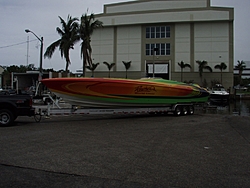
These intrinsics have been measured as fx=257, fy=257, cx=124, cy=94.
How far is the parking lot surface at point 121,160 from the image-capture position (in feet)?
14.9

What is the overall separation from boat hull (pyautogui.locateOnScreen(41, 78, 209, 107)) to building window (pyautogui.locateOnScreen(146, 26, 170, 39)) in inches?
1368

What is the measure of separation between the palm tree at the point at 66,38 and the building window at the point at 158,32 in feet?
87.4

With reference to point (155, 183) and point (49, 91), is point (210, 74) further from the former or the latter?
point (155, 183)

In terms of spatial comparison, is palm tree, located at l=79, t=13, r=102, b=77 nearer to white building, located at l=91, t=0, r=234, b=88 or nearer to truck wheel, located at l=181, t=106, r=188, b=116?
truck wheel, located at l=181, t=106, r=188, b=116

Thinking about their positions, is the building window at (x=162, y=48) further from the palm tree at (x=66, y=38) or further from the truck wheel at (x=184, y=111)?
the truck wheel at (x=184, y=111)

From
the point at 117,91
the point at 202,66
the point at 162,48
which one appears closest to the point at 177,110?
the point at 117,91

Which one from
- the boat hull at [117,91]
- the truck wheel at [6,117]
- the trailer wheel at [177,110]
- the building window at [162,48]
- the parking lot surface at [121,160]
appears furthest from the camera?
the building window at [162,48]

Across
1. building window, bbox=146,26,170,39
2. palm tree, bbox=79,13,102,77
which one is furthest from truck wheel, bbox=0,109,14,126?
building window, bbox=146,26,170,39

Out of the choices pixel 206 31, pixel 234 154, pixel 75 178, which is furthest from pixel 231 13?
pixel 75 178

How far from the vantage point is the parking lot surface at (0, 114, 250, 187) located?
4531mm

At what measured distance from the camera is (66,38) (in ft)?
84.2

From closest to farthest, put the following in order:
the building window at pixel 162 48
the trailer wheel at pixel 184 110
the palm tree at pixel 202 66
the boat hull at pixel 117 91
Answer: the boat hull at pixel 117 91 → the trailer wheel at pixel 184 110 → the palm tree at pixel 202 66 → the building window at pixel 162 48

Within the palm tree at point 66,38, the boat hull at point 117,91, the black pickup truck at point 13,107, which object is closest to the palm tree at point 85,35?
the palm tree at point 66,38

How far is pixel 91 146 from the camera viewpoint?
23.3 ft
